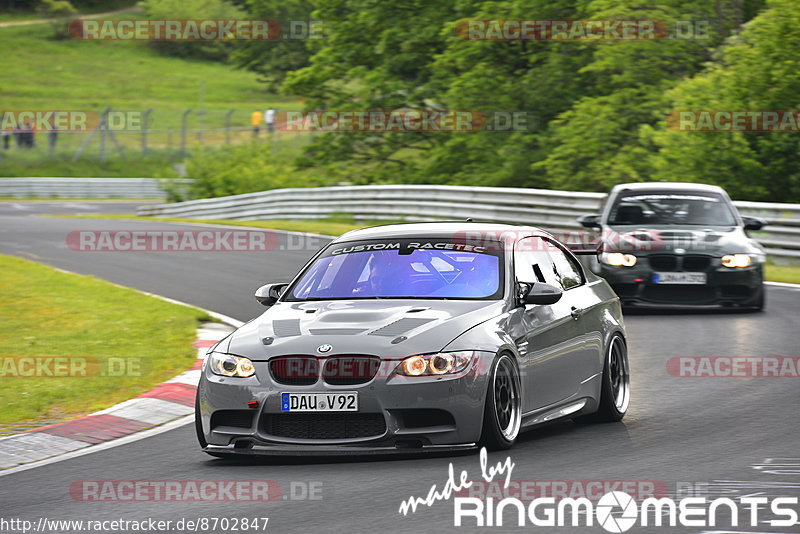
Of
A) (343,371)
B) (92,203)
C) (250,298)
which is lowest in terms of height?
(92,203)

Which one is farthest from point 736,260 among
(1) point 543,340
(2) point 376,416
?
(2) point 376,416

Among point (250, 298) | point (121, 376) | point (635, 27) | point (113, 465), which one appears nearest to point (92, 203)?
point (635, 27)

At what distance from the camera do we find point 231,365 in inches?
304

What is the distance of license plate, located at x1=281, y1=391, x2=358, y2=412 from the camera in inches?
290

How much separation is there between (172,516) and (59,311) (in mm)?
10046

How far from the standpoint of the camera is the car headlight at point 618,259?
604 inches

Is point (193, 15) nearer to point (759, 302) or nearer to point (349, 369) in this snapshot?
point (759, 302)

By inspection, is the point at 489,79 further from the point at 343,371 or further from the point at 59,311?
the point at 343,371

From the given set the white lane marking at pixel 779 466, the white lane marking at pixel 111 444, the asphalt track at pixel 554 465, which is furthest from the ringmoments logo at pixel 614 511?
the white lane marking at pixel 111 444

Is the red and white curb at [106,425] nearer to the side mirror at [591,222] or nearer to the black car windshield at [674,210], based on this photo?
the side mirror at [591,222]

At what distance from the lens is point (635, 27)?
1230 inches

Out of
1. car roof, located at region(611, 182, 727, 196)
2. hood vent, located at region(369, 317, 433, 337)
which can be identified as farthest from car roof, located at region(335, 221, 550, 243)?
car roof, located at region(611, 182, 727, 196)

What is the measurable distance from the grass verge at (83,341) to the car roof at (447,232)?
2.75 meters

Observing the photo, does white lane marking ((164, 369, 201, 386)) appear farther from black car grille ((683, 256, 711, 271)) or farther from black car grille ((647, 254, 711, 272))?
black car grille ((683, 256, 711, 271))
